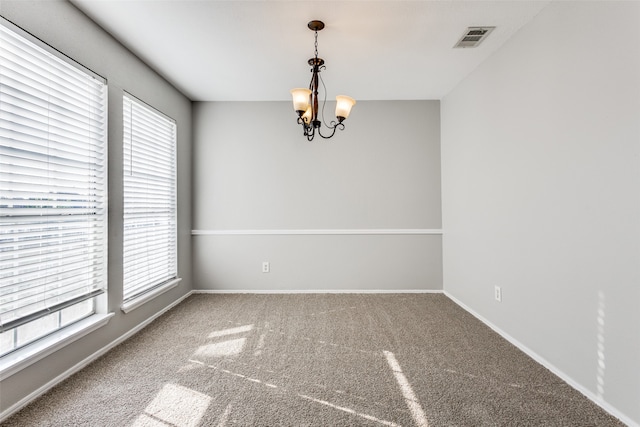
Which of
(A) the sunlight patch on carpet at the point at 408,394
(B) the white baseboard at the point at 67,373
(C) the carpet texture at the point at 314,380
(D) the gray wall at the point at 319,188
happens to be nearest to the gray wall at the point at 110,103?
(B) the white baseboard at the point at 67,373

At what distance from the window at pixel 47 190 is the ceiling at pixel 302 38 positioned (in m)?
0.60

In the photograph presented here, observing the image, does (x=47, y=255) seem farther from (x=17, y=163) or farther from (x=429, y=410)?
(x=429, y=410)

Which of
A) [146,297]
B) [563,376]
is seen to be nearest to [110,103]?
[146,297]

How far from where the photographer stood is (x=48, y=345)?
5.98 ft

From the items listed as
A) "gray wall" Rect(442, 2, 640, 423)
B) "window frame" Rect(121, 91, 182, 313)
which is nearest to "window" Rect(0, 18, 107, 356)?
"window frame" Rect(121, 91, 182, 313)

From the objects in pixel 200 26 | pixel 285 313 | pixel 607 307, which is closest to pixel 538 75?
pixel 607 307

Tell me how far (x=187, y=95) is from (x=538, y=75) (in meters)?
3.45

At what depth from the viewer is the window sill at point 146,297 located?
8.37ft

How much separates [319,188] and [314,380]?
7.85 feet

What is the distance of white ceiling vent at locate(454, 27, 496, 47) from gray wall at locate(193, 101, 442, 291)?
4.43ft

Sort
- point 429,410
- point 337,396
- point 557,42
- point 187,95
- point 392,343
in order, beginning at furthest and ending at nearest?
point 187,95
point 392,343
point 557,42
point 337,396
point 429,410

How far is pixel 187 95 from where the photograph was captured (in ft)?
12.2

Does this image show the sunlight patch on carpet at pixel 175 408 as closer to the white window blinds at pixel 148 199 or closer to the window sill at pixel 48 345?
the window sill at pixel 48 345

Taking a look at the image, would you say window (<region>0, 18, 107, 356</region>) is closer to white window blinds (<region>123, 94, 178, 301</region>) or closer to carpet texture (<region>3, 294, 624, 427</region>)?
white window blinds (<region>123, 94, 178, 301</region>)
